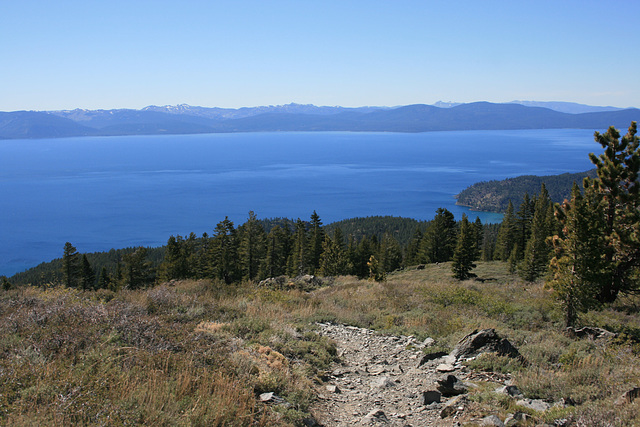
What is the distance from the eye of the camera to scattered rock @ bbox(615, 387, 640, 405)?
5039 mm

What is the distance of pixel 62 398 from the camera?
4.34m

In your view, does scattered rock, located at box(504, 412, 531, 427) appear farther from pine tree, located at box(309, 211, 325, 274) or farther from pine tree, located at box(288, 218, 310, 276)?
pine tree, located at box(309, 211, 325, 274)

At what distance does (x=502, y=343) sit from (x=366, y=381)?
3.03 meters

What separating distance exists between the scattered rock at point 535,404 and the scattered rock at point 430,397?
4.18 feet

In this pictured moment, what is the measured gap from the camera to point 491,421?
5.14 m

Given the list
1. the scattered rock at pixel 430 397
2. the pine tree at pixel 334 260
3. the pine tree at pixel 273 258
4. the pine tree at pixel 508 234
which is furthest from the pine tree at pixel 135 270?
the pine tree at pixel 508 234

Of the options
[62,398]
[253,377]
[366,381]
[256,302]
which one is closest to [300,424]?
[253,377]

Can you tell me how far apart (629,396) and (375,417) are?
11.6ft

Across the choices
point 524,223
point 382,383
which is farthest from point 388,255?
point 382,383

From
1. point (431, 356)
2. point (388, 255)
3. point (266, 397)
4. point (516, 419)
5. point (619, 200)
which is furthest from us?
point (388, 255)

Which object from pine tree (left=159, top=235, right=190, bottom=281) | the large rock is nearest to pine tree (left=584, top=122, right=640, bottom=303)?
the large rock

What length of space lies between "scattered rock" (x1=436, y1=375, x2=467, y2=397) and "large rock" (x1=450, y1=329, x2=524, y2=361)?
145cm

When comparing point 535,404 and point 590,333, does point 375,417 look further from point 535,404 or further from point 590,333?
point 590,333

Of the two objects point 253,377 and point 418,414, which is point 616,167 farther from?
point 253,377
